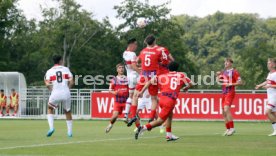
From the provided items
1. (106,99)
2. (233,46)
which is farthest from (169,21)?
(233,46)

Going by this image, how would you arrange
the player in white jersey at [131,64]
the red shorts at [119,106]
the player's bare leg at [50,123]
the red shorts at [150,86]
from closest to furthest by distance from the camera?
the red shorts at [150,86] < the player's bare leg at [50,123] < the player in white jersey at [131,64] < the red shorts at [119,106]

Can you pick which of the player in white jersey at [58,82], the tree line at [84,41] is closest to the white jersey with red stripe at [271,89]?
the player in white jersey at [58,82]

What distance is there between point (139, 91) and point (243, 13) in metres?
163

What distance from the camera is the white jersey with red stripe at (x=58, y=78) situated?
2172cm

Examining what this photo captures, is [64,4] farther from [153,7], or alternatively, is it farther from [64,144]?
[64,144]

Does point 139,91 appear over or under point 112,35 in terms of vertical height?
under

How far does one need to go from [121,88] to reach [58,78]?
3736mm

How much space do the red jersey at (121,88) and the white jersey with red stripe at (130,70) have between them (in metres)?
0.90

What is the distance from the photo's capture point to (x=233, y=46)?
14750 cm

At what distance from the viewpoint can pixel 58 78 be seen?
2175cm

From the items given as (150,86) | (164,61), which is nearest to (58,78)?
(150,86)

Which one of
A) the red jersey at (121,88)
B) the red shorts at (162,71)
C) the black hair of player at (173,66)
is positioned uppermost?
the black hair of player at (173,66)

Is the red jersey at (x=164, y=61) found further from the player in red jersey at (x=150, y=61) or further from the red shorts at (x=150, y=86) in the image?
the red shorts at (x=150, y=86)

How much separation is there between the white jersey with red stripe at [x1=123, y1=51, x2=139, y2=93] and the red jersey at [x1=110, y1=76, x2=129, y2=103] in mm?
901
